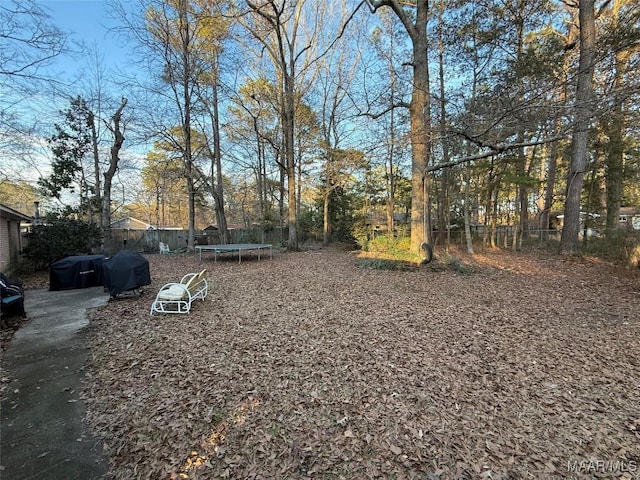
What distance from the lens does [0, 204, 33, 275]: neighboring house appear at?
7758 mm

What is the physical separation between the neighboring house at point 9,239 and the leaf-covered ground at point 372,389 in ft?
17.3

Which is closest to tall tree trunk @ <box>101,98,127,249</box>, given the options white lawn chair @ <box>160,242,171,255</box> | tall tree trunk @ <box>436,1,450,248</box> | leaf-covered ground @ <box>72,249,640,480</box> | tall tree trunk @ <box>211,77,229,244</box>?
white lawn chair @ <box>160,242,171,255</box>

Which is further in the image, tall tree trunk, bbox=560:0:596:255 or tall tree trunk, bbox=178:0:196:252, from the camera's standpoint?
tall tree trunk, bbox=178:0:196:252

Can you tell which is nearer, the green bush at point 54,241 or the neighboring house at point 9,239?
the neighboring house at point 9,239

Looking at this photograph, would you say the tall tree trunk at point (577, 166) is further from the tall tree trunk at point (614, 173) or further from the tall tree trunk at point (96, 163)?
the tall tree trunk at point (96, 163)

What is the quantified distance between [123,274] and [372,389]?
17.6ft

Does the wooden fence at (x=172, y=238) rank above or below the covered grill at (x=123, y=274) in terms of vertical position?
above

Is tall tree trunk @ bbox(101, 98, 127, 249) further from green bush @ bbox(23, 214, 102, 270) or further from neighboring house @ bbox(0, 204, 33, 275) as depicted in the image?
neighboring house @ bbox(0, 204, 33, 275)

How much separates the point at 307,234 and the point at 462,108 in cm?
1429

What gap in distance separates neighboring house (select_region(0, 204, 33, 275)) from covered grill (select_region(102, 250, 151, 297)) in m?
4.21

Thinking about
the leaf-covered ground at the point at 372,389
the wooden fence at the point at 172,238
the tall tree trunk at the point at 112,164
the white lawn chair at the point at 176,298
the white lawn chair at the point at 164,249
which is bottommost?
the leaf-covered ground at the point at 372,389

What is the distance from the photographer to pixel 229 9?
11.2 m

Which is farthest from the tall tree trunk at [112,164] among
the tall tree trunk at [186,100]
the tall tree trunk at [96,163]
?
the tall tree trunk at [186,100]

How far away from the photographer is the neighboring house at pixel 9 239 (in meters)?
7.76
